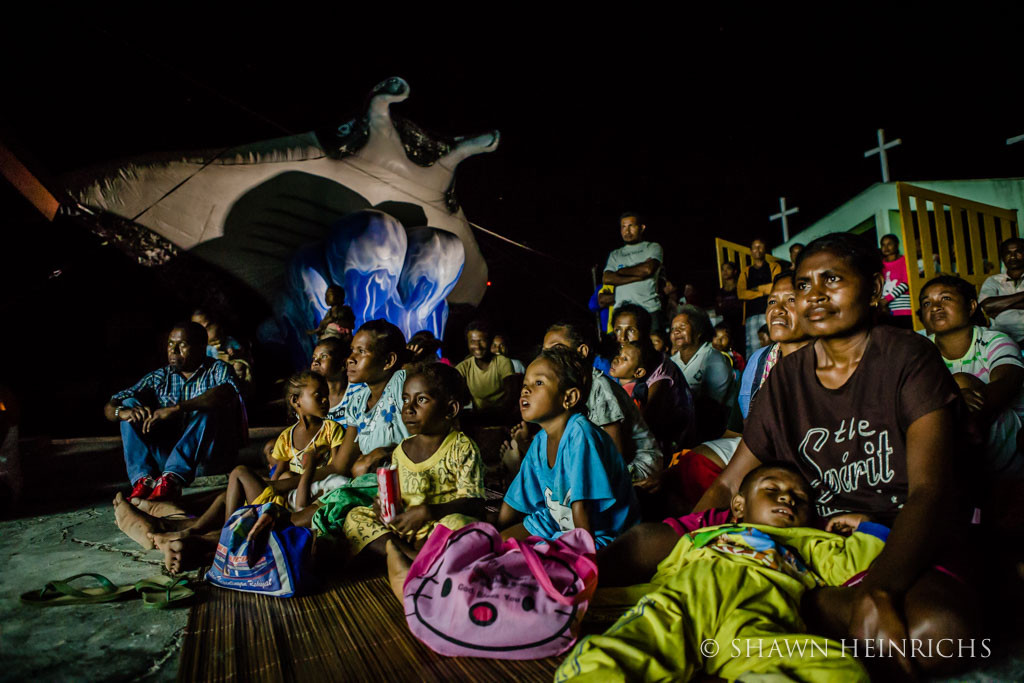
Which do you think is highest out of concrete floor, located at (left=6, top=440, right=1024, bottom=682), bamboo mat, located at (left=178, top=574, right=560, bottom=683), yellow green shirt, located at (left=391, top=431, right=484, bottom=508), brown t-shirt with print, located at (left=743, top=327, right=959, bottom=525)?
brown t-shirt with print, located at (left=743, top=327, right=959, bottom=525)

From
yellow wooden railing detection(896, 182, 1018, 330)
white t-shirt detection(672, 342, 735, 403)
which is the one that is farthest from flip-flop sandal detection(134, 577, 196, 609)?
yellow wooden railing detection(896, 182, 1018, 330)

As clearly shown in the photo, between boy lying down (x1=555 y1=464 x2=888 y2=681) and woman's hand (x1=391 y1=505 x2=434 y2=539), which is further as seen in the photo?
woman's hand (x1=391 y1=505 x2=434 y2=539)

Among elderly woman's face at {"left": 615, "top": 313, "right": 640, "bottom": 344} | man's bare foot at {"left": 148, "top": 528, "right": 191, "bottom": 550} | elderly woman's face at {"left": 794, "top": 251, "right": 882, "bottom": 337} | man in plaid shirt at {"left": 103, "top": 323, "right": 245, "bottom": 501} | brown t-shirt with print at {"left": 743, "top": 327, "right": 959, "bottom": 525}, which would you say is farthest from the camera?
elderly woman's face at {"left": 615, "top": 313, "right": 640, "bottom": 344}

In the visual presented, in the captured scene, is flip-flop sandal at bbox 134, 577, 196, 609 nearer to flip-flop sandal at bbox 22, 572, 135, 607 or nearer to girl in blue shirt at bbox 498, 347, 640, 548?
flip-flop sandal at bbox 22, 572, 135, 607

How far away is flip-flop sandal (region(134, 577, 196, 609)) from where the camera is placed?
1806 mm

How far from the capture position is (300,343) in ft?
27.5

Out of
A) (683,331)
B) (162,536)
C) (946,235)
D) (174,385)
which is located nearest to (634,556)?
(162,536)

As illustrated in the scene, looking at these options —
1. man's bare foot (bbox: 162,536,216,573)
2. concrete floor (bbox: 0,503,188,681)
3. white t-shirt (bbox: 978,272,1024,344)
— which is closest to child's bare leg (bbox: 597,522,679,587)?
concrete floor (bbox: 0,503,188,681)

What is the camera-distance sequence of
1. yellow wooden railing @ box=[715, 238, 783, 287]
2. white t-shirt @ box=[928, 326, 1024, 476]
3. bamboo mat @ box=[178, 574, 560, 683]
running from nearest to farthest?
bamboo mat @ box=[178, 574, 560, 683] → white t-shirt @ box=[928, 326, 1024, 476] → yellow wooden railing @ box=[715, 238, 783, 287]

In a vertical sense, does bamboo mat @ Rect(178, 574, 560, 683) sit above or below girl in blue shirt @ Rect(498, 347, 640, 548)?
below

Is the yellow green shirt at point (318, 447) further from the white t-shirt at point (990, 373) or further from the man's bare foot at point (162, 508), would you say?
the white t-shirt at point (990, 373)

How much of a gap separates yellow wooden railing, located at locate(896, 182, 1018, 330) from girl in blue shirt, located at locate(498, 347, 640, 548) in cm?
388

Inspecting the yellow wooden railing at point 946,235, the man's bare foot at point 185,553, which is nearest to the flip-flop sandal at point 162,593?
the man's bare foot at point 185,553

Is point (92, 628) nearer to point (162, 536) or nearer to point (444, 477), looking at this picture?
point (162, 536)
